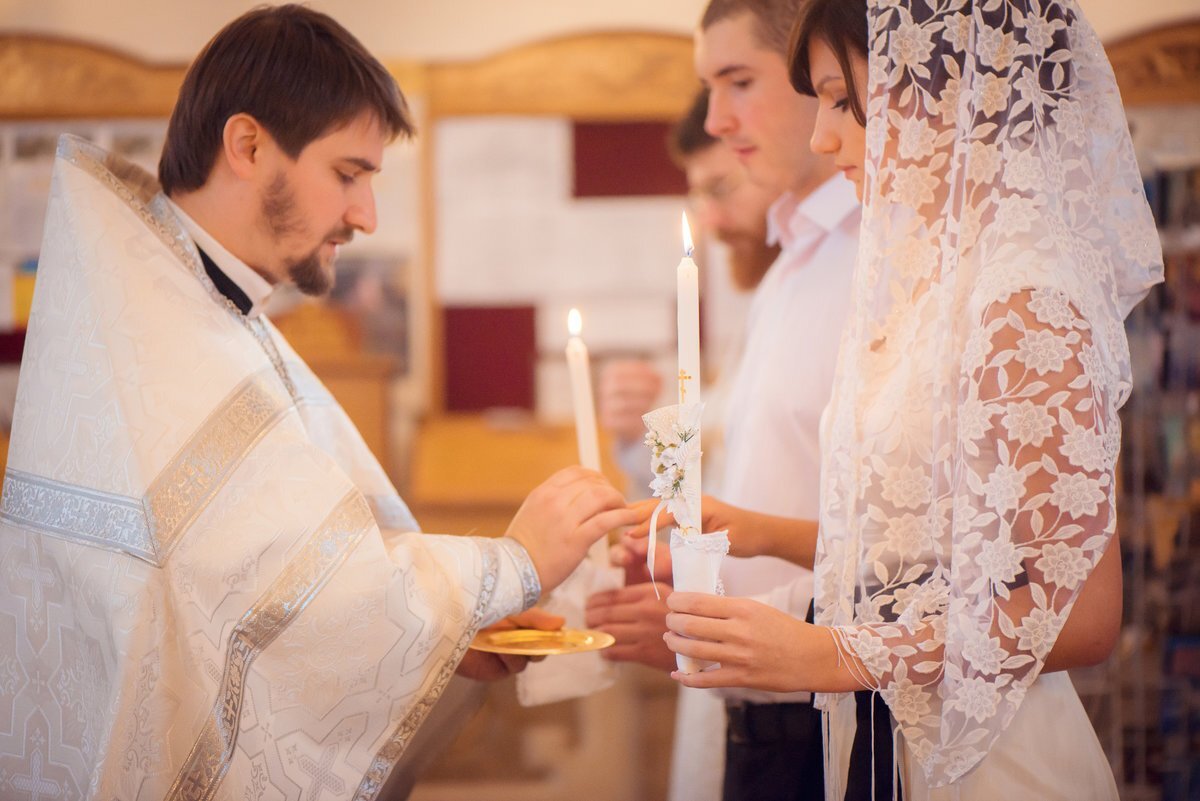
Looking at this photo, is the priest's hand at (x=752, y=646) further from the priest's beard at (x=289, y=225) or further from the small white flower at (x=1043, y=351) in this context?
the priest's beard at (x=289, y=225)

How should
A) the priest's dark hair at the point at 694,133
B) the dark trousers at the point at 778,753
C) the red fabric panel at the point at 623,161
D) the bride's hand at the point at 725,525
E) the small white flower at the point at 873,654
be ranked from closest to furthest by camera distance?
the small white flower at the point at 873,654 < the bride's hand at the point at 725,525 < the dark trousers at the point at 778,753 < the priest's dark hair at the point at 694,133 < the red fabric panel at the point at 623,161

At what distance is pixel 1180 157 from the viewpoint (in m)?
4.04

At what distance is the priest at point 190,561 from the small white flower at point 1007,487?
0.56 meters

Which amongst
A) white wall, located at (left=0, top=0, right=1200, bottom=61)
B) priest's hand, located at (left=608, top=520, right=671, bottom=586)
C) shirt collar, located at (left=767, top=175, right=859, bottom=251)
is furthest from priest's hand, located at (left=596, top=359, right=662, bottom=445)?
white wall, located at (left=0, top=0, right=1200, bottom=61)

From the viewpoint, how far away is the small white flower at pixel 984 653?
1.36 meters

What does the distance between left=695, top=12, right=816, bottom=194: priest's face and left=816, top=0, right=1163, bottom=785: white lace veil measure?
0.72 m

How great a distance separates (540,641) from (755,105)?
1.11 metres

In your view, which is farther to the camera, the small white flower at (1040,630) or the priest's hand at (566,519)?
the priest's hand at (566,519)

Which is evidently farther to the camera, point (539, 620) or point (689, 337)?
point (539, 620)

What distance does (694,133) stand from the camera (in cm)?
348

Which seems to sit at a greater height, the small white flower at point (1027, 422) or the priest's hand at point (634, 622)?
the small white flower at point (1027, 422)

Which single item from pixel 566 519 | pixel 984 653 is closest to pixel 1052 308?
pixel 984 653

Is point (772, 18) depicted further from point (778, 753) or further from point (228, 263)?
point (778, 753)

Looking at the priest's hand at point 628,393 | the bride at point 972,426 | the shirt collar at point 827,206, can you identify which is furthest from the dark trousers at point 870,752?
the priest's hand at point 628,393
